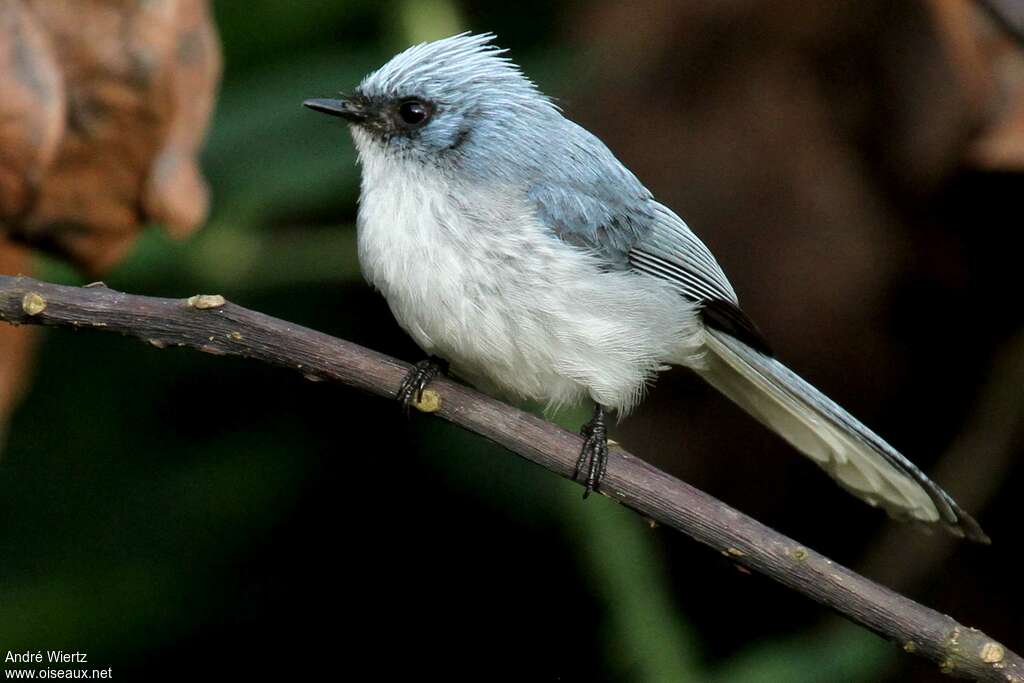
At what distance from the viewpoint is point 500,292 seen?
296 centimetres

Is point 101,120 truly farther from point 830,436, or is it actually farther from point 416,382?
point 830,436

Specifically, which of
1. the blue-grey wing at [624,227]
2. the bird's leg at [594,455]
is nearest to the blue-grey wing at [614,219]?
the blue-grey wing at [624,227]

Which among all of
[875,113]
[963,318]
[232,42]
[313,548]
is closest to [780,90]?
[875,113]

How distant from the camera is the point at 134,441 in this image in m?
4.45

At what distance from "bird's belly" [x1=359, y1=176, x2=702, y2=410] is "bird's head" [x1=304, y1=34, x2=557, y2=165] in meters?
0.19

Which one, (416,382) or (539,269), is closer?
(416,382)

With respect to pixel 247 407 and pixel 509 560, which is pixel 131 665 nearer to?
pixel 247 407

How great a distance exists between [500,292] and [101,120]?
1.07m

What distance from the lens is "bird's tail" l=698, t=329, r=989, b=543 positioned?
118 inches

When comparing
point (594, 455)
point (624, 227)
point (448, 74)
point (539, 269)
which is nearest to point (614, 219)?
point (624, 227)

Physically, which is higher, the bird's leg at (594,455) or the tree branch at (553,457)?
the tree branch at (553,457)

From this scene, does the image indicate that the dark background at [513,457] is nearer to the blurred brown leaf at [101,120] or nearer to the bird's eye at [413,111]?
the bird's eye at [413,111]

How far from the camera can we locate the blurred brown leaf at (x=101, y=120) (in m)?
2.86

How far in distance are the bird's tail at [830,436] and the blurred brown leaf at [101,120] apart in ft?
4.94
